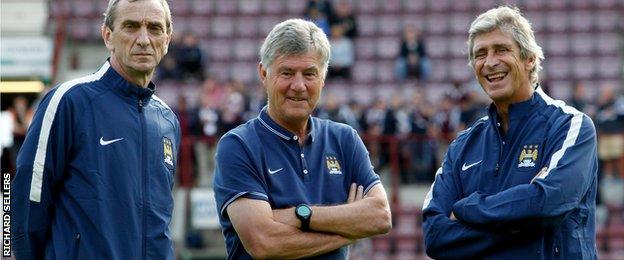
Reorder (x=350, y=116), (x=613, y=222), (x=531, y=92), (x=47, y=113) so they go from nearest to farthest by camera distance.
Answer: (x=47, y=113) < (x=531, y=92) < (x=613, y=222) < (x=350, y=116)

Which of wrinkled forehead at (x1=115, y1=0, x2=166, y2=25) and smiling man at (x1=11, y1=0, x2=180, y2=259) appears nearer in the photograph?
smiling man at (x1=11, y1=0, x2=180, y2=259)

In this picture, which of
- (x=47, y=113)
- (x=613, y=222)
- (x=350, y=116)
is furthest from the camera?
(x=350, y=116)

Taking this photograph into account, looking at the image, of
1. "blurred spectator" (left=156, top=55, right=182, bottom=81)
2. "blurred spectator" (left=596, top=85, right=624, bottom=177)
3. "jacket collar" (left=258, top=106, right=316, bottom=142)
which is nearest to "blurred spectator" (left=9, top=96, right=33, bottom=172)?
"blurred spectator" (left=156, top=55, right=182, bottom=81)

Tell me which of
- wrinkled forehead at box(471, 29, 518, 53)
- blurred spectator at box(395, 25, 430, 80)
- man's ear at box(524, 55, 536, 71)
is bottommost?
blurred spectator at box(395, 25, 430, 80)

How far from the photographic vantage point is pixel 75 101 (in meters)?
4.81

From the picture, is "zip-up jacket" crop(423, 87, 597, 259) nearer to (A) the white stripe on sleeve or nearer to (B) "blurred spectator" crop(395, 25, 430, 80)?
(A) the white stripe on sleeve

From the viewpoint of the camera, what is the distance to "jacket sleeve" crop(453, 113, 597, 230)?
473cm

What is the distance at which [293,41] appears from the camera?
4844 millimetres

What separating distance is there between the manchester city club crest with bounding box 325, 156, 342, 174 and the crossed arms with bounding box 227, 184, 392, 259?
0.18m

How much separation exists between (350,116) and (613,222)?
3548 mm

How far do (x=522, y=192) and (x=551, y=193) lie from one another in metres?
0.12

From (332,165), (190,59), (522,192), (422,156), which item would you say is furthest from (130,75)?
(190,59)

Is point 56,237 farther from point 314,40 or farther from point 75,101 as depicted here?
point 314,40

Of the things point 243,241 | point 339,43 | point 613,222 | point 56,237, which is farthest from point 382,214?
point 339,43
